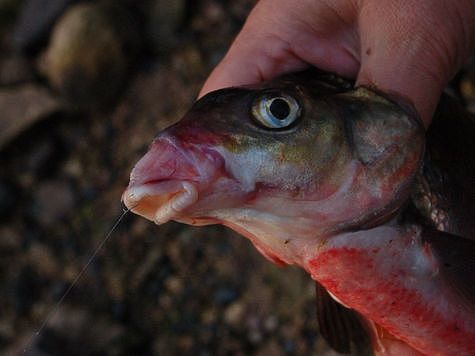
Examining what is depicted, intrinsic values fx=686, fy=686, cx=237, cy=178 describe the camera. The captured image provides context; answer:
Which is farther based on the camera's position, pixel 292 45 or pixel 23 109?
pixel 23 109

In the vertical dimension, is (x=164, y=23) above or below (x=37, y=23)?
below

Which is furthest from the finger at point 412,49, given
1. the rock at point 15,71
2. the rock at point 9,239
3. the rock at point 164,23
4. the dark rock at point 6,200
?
the rock at point 15,71

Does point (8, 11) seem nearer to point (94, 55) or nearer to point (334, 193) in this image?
point (94, 55)

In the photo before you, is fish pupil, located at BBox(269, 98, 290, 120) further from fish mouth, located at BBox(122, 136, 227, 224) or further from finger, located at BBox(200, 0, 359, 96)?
finger, located at BBox(200, 0, 359, 96)

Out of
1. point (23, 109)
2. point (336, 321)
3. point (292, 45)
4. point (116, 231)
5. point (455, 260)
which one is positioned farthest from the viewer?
point (23, 109)

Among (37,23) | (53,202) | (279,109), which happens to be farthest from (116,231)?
(279,109)
